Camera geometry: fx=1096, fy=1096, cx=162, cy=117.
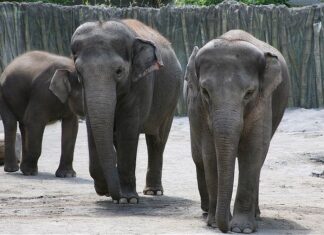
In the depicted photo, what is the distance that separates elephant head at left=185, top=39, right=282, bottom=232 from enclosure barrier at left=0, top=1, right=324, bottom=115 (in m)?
10.8

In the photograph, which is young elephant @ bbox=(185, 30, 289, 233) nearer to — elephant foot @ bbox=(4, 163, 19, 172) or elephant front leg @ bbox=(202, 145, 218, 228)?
elephant front leg @ bbox=(202, 145, 218, 228)

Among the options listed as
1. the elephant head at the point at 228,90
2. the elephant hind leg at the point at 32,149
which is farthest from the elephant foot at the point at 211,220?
the elephant hind leg at the point at 32,149

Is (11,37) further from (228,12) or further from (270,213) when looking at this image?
(270,213)

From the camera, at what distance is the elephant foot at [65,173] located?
12.9m

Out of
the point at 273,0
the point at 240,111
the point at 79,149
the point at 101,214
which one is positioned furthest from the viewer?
the point at 273,0

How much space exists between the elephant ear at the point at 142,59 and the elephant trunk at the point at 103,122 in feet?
2.38

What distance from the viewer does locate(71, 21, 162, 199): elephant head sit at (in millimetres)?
9383

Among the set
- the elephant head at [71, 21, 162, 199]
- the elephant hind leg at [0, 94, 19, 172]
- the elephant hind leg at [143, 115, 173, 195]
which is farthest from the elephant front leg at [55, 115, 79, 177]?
the elephant head at [71, 21, 162, 199]

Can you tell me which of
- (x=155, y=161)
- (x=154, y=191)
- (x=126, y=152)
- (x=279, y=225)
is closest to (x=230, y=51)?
(x=279, y=225)

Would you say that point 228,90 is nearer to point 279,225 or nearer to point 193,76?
point 193,76

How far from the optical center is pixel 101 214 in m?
9.38

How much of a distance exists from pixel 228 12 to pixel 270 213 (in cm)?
1001

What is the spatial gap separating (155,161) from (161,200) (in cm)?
102

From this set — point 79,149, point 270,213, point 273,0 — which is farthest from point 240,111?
point 273,0
